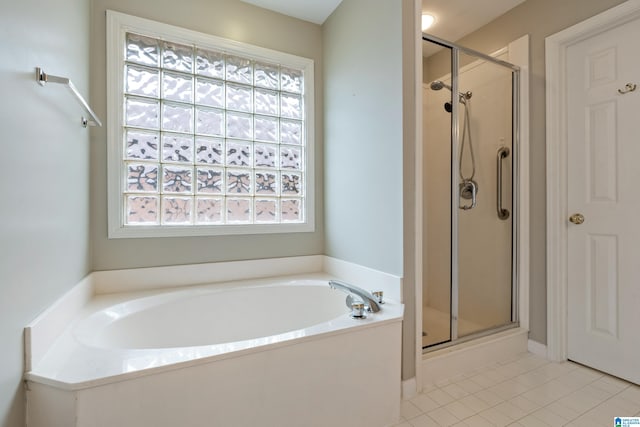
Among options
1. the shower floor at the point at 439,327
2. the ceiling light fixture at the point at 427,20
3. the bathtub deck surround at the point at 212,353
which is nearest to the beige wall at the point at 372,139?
the bathtub deck surround at the point at 212,353

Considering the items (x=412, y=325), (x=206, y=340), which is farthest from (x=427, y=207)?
(x=206, y=340)

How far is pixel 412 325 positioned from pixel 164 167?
5.59 feet

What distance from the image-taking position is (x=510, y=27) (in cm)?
211

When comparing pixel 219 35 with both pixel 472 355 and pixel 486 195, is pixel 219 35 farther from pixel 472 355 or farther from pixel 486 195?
pixel 472 355

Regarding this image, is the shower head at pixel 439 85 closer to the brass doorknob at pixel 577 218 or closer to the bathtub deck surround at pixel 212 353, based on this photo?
the brass doorknob at pixel 577 218

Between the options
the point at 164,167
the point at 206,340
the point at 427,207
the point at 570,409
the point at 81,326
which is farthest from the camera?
the point at 427,207

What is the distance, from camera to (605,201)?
1704mm

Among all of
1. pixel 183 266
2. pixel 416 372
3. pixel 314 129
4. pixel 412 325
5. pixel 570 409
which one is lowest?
pixel 570 409

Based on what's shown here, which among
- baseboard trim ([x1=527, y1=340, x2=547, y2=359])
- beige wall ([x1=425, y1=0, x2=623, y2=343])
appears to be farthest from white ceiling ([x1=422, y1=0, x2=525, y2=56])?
baseboard trim ([x1=527, y1=340, x2=547, y2=359])

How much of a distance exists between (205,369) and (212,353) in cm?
5

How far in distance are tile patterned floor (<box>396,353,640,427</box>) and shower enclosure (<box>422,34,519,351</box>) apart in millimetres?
325

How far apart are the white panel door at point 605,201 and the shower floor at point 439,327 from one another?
616 millimetres

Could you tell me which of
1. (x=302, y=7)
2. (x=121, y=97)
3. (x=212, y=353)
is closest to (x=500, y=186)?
(x=302, y=7)

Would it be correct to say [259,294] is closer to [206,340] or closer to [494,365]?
[206,340]
